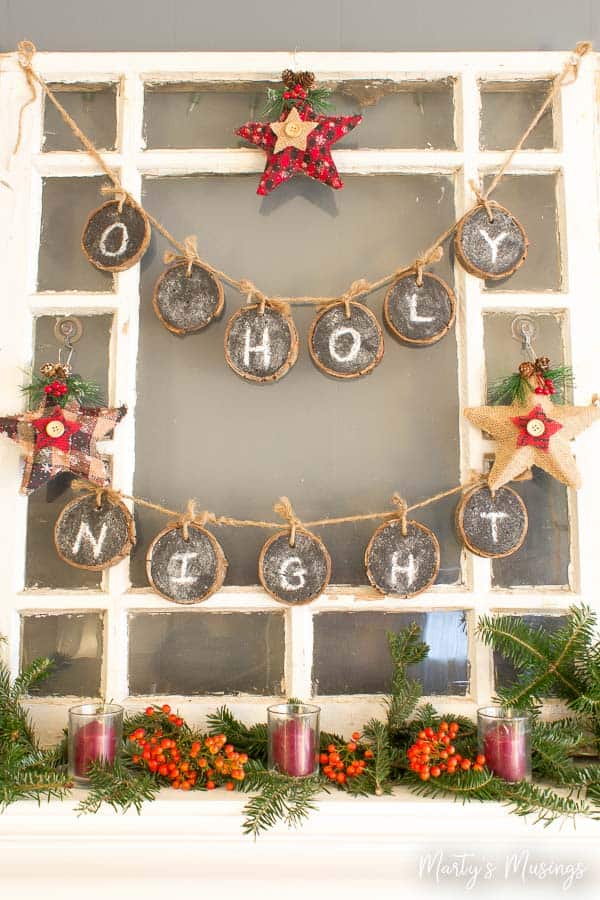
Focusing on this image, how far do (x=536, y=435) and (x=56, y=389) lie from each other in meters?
0.80

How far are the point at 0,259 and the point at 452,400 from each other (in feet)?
2.79

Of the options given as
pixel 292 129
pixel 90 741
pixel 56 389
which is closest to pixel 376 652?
pixel 90 741

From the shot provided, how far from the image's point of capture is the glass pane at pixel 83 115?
1383 millimetres

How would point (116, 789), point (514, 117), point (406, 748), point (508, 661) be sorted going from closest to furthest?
point (116, 789) → point (406, 748) → point (508, 661) → point (514, 117)

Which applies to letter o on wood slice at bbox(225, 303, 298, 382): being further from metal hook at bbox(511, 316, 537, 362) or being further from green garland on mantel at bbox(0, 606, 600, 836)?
green garland on mantel at bbox(0, 606, 600, 836)

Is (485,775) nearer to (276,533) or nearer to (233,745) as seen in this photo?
(233,745)

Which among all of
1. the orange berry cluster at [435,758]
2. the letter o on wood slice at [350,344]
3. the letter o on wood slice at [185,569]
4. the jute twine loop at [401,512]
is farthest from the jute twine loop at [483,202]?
the orange berry cluster at [435,758]

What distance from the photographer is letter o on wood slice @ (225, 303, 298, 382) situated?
129 cm

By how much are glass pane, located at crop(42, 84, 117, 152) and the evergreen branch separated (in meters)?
1.07

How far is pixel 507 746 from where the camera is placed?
3.57 feet

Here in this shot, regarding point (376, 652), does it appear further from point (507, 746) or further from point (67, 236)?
point (67, 236)

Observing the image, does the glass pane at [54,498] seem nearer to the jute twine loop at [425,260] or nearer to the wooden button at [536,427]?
the jute twine loop at [425,260]

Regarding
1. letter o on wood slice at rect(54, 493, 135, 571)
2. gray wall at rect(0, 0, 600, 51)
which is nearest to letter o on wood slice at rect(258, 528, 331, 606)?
letter o on wood slice at rect(54, 493, 135, 571)

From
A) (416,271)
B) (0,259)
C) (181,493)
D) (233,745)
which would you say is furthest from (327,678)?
(0,259)
